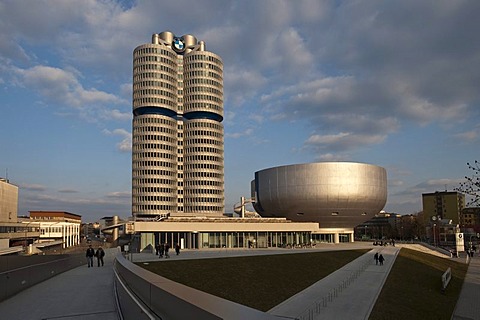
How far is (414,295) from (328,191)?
189 ft

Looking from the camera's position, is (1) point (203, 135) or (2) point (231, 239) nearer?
(2) point (231, 239)

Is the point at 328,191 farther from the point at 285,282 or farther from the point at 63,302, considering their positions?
the point at 63,302

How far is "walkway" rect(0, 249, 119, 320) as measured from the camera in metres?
13.1

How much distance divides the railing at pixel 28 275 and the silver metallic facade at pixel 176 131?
102592 mm

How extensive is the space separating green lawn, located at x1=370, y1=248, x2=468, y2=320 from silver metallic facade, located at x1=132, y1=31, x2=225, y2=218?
88729mm

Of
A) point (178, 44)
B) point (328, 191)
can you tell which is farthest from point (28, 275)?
point (178, 44)

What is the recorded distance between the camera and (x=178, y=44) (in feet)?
498

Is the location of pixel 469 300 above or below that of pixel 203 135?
below

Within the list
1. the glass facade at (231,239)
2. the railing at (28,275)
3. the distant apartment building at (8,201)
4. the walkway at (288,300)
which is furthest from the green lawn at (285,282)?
the distant apartment building at (8,201)

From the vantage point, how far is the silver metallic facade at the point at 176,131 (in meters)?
132

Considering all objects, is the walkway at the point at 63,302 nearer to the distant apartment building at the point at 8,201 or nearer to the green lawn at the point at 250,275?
the green lawn at the point at 250,275

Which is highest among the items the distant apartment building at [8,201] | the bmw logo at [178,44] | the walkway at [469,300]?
the bmw logo at [178,44]

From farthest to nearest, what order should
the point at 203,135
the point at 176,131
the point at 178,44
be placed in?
the point at 178,44 → the point at 176,131 → the point at 203,135

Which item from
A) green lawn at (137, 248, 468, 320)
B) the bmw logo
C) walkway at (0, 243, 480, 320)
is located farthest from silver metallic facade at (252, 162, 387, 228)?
the bmw logo
